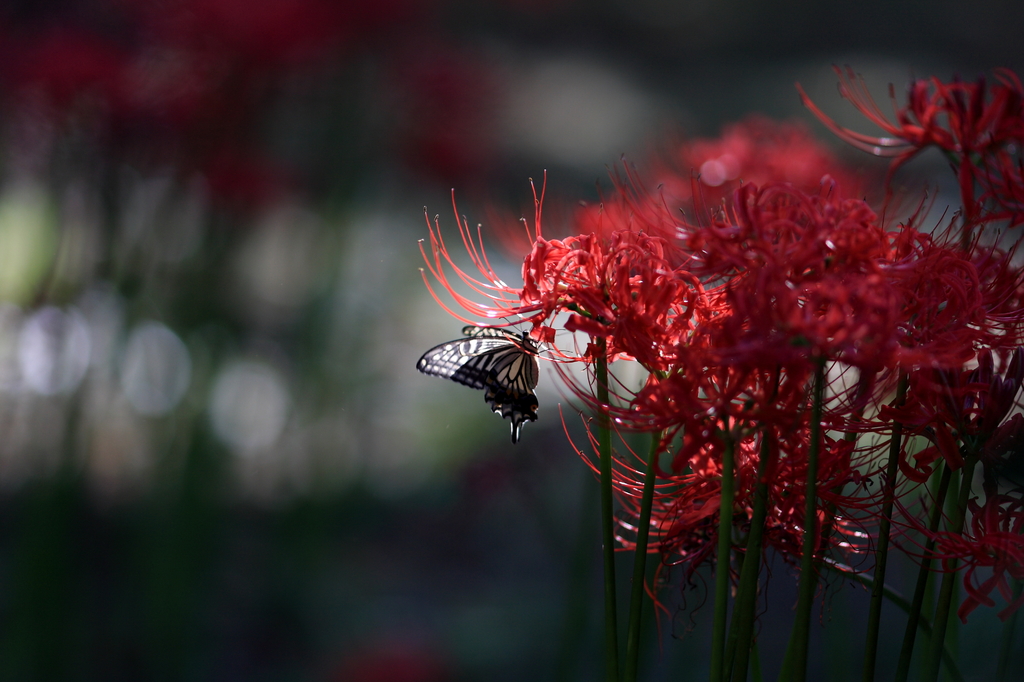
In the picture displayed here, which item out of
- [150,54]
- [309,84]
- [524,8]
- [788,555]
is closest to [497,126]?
[309,84]

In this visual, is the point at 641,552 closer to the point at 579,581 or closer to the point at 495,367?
the point at 495,367

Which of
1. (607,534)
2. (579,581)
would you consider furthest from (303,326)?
(607,534)

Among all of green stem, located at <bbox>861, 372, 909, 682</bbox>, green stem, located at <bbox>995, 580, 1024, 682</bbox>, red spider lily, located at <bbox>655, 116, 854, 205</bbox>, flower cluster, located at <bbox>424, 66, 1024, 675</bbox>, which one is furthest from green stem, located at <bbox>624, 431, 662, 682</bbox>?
red spider lily, located at <bbox>655, 116, 854, 205</bbox>

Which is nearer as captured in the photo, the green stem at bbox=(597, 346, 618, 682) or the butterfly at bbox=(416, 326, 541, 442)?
the green stem at bbox=(597, 346, 618, 682)

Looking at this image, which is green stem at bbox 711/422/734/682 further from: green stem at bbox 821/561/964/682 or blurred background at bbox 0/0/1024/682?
blurred background at bbox 0/0/1024/682

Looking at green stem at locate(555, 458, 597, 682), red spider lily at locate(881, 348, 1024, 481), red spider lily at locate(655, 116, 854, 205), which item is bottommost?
green stem at locate(555, 458, 597, 682)

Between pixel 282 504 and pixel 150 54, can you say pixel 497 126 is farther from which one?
pixel 282 504

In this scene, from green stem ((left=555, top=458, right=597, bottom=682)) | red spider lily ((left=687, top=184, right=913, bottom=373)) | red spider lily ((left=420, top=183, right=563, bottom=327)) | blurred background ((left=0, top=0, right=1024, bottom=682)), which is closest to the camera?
red spider lily ((left=687, top=184, right=913, bottom=373))
